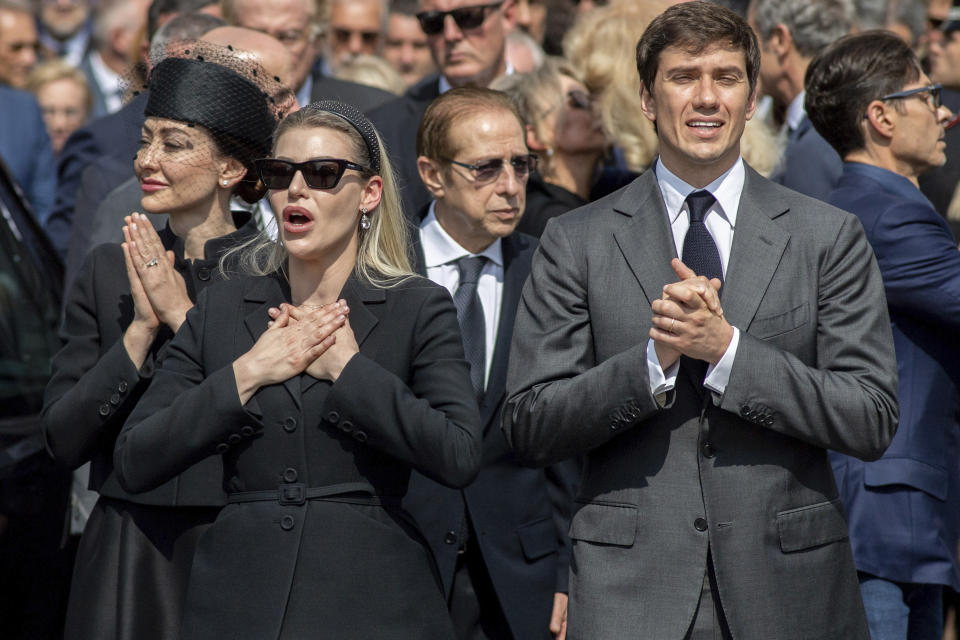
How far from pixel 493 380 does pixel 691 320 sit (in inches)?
53.8

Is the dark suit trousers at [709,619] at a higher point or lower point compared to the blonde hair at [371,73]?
lower

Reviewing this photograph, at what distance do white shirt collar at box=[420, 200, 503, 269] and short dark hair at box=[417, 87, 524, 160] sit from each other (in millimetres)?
263

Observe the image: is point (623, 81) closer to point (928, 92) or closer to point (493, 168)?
point (493, 168)

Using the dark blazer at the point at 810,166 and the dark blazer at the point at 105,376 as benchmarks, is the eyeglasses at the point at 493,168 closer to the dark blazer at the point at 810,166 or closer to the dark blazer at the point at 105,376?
the dark blazer at the point at 105,376

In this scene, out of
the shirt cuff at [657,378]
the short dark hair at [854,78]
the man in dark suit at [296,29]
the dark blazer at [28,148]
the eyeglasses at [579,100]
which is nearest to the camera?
the shirt cuff at [657,378]

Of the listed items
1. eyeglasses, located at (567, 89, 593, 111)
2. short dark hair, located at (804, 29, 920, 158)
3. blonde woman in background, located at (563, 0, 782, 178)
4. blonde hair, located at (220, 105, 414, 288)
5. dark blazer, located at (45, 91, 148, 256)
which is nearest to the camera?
blonde hair, located at (220, 105, 414, 288)

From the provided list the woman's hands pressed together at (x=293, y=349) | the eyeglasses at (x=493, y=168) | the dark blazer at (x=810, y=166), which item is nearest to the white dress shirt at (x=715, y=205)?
the woman's hands pressed together at (x=293, y=349)

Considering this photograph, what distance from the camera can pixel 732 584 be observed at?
10.8 feet

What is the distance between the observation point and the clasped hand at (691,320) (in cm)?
317

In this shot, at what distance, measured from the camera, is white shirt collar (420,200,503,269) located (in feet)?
15.5

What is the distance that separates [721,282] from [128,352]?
1.72 m

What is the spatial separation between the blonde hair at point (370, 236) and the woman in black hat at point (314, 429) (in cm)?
4

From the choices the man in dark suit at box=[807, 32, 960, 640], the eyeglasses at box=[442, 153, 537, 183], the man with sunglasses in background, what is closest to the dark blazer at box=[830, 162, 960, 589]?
the man in dark suit at box=[807, 32, 960, 640]

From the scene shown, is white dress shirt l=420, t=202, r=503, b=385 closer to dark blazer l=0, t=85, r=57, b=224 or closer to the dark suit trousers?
the dark suit trousers
